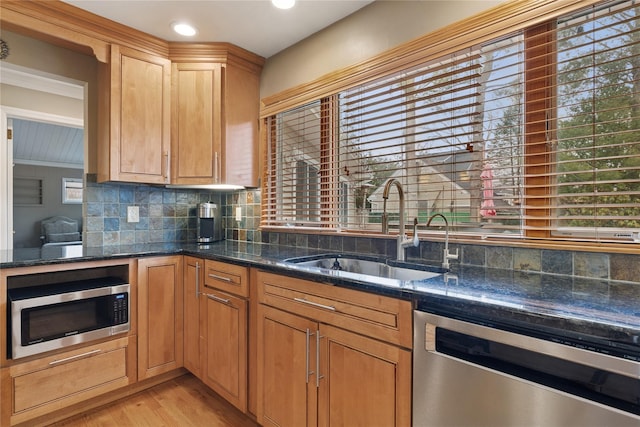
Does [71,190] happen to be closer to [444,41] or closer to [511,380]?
[444,41]

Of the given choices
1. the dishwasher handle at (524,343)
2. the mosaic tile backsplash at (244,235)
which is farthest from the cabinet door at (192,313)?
the dishwasher handle at (524,343)

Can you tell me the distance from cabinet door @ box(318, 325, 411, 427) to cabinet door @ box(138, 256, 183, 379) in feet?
4.29

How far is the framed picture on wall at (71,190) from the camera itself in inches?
269

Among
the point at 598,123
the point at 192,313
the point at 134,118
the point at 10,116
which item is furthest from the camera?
the point at 10,116

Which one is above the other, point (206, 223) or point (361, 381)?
point (206, 223)

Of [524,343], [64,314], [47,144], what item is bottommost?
[64,314]

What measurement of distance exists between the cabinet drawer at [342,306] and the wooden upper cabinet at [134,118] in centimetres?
135

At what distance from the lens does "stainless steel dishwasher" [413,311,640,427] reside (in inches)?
31.1

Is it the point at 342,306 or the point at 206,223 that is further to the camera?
the point at 206,223

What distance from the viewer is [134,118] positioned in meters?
2.35

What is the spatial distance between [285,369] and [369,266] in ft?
2.33

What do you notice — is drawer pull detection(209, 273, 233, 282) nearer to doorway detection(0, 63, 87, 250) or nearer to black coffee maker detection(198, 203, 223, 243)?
black coffee maker detection(198, 203, 223, 243)

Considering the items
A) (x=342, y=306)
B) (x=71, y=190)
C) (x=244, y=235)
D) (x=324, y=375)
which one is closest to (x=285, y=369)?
(x=324, y=375)

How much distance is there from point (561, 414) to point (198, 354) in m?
1.99
